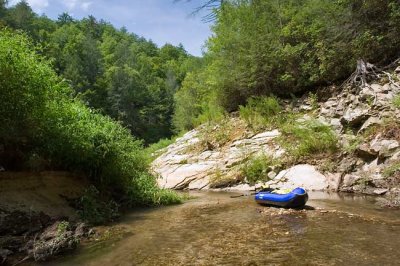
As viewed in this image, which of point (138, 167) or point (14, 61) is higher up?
point (14, 61)

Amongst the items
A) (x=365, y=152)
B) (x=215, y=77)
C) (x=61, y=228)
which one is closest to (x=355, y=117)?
(x=365, y=152)

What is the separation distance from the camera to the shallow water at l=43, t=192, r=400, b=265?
22.4 feet

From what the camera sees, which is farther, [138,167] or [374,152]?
[138,167]

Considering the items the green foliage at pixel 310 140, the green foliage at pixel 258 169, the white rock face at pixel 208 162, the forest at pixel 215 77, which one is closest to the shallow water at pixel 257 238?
the forest at pixel 215 77

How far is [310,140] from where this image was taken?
51.4 feet

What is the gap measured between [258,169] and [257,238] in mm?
7988

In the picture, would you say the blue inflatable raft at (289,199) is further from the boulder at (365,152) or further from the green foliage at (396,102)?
the green foliage at (396,102)

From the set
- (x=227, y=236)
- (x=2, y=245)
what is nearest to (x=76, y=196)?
(x=2, y=245)

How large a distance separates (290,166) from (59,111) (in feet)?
30.2

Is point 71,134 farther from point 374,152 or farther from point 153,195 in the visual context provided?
point 374,152

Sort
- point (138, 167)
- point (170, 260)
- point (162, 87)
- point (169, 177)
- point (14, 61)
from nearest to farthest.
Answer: point (170, 260), point (14, 61), point (138, 167), point (169, 177), point (162, 87)

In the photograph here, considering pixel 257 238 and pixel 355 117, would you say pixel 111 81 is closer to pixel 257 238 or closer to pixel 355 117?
pixel 355 117

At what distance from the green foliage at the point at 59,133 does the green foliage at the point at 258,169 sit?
3.67m

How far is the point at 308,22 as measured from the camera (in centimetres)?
2142
